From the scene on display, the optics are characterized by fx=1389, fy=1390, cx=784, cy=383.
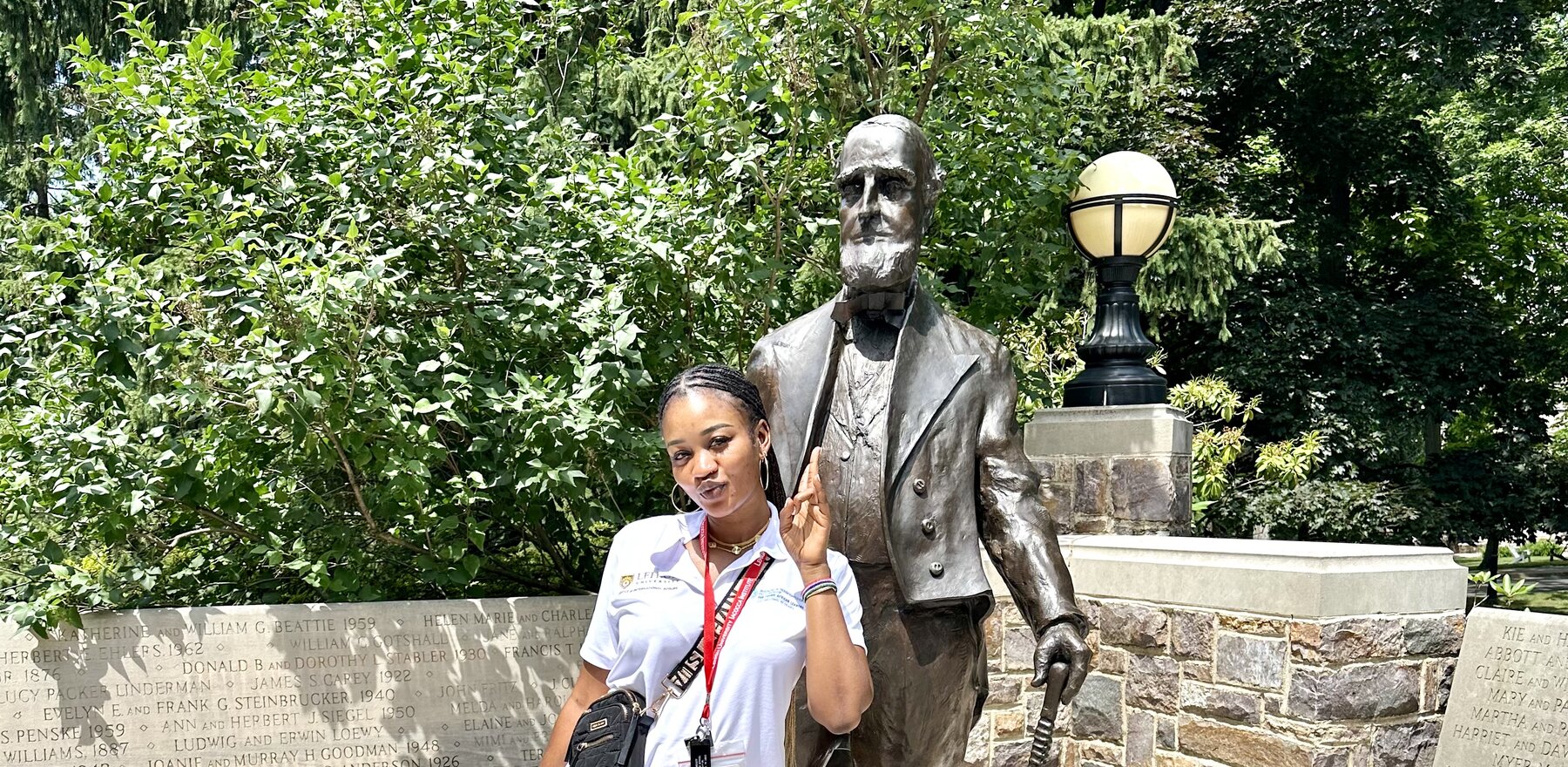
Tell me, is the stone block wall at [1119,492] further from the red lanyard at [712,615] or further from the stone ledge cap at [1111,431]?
the red lanyard at [712,615]

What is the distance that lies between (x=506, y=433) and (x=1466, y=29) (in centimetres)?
1526

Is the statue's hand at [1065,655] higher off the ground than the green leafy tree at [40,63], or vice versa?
the green leafy tree at [40,63]

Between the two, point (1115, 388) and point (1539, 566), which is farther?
point (1539, 566)

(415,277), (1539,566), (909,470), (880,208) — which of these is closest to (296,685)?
(415,277)

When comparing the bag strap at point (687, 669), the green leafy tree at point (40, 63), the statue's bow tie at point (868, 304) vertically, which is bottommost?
the bag strap at point (687, 669)

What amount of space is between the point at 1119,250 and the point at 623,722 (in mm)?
5776

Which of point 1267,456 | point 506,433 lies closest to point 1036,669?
point 506,433

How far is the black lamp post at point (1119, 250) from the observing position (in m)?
7.27

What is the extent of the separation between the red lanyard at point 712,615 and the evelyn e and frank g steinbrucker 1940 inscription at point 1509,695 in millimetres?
3464

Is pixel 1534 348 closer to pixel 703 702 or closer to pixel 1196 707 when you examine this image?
pixel 1196 707

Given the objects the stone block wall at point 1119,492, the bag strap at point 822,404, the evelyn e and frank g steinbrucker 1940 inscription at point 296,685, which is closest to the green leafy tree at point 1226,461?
the stone block wall at point 1119,492

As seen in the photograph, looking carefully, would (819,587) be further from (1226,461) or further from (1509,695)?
(1226,461)

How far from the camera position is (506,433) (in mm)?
5590

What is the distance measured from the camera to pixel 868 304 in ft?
11.1
